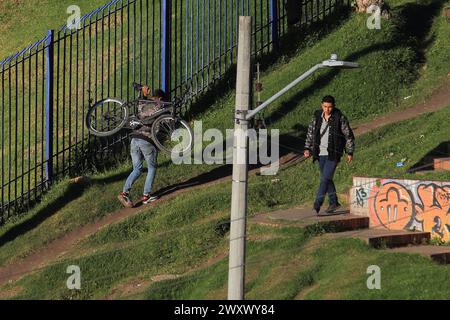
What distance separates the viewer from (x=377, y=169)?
1561cm

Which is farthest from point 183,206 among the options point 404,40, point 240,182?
point 404,40

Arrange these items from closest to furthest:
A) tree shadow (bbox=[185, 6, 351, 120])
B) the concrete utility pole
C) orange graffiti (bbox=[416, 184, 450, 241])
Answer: the concrete utility pole, orange graffiti (bbox=[416, 184, 450, 241]), tree shadow (bbox=[185, 6, 351, 120])

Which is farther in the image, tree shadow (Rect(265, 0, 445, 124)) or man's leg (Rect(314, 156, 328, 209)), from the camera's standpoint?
tree shadow (Rect(265, 0, 445, 124))

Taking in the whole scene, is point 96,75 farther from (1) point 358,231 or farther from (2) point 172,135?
(1) point 358,231

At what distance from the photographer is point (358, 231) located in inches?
539

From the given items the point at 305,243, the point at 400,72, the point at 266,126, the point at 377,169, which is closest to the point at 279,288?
the point at 305,243

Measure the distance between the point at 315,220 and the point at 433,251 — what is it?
66.2 inches

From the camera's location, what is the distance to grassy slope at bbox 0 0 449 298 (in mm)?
14125

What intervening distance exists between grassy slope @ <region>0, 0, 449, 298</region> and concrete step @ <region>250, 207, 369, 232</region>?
0.53 metres

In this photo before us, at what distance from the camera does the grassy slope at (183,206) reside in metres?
14.1

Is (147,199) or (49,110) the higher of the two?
(49,110)

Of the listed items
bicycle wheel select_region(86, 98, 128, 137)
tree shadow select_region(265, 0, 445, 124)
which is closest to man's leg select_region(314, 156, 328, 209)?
bicycle wheel select_region(86, 98, 128, 137)

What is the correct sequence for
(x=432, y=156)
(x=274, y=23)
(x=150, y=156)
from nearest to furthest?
(x=432, y=156), (x=150, y=156), (x=274, y=23)

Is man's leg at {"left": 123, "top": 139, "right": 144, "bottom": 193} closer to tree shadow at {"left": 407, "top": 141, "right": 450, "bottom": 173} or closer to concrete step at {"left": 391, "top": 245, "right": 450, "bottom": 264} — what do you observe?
tree shadow at {"left": 407, "top": 141, "right": 450, "bottom": 173}
